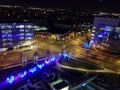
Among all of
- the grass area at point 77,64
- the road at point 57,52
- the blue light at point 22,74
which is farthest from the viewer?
the road at point 57,52

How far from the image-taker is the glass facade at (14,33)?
7550 centimetres

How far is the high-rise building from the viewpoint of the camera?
3405 inches

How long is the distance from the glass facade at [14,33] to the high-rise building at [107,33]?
34.7 meters

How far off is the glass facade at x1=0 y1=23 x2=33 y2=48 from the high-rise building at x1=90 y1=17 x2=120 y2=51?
3473cm

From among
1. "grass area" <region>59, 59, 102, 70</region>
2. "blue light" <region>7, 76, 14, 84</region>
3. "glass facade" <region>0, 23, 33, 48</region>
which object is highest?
"glass facade" <region>0, 23, 33, 48</region>

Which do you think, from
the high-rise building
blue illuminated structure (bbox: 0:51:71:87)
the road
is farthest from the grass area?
the high-rise building

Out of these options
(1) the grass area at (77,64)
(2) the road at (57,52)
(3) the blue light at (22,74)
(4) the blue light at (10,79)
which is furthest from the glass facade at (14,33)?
(4) the blue light at (10,79)

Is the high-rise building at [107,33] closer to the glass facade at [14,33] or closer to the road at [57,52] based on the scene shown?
the road at [57,52]

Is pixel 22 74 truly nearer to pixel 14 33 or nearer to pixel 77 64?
pixel 77 64

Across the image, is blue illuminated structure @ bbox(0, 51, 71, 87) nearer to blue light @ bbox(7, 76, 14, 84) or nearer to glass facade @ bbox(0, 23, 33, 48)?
blue light @ bbox(7, 76, 14, 84)

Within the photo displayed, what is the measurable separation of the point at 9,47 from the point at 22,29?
1048 centimetres

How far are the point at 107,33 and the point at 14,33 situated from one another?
45767mm

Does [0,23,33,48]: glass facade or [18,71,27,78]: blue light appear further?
[0,23,33,48]: glass facade

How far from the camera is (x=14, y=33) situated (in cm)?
7944
